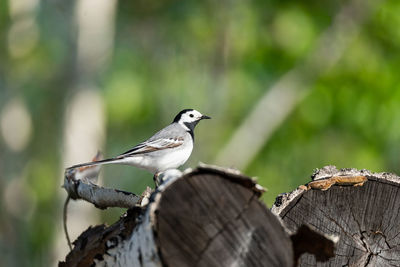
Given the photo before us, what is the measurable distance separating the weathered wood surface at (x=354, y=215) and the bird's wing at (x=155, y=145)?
8.57 ft

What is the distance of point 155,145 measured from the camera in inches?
270

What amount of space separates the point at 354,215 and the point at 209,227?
4.21 feet

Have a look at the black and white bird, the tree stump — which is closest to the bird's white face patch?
the black and white bird

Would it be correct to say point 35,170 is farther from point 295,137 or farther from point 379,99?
point 379,99

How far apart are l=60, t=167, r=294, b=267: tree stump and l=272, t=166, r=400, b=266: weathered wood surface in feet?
2.95

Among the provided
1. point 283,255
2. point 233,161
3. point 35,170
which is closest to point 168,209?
point 283,255

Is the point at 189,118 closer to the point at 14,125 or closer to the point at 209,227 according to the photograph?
the point at 209,227

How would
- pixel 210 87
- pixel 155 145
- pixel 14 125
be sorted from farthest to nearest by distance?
1. pixel 14 125
2. pixel 210 87
3. pixel 155 145

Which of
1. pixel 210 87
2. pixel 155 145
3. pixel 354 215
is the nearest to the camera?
pixel 354 215

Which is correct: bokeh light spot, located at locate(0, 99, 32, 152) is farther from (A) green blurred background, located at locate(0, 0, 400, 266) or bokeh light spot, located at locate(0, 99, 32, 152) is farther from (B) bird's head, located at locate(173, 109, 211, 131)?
(B) bird's head, located at locate(173, 109, 211, 131)

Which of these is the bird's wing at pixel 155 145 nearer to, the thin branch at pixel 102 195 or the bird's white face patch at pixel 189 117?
the bird's white face patch at pixel 189 117

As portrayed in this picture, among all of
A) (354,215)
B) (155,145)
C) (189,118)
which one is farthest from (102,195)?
(189,118)

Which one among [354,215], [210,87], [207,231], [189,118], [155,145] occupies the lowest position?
[207,231]

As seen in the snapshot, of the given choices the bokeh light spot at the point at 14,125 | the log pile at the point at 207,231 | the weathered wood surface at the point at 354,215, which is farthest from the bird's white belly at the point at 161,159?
the bokeh light spot at the point at 14,125
